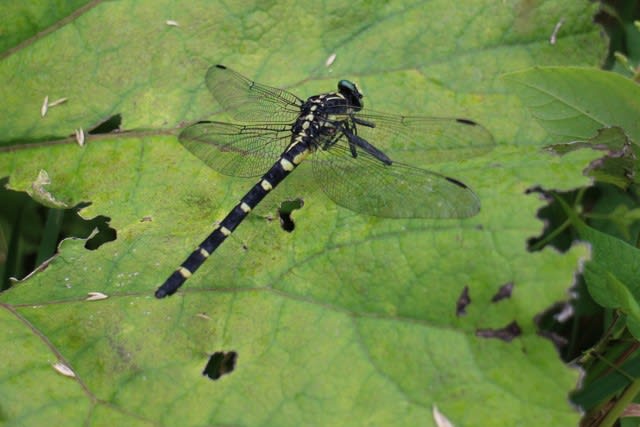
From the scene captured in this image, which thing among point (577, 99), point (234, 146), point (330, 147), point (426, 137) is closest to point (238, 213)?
point (234, 146)

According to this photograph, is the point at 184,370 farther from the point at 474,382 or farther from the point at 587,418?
A: the point at 587,418

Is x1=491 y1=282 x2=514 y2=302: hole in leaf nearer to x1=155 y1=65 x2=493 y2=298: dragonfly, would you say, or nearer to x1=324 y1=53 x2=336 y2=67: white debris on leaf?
x1=155 y1=65 x2=493 y2=298: dragonfly

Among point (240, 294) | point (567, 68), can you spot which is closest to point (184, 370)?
point (240, 294)

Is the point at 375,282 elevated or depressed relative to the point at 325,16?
depressed

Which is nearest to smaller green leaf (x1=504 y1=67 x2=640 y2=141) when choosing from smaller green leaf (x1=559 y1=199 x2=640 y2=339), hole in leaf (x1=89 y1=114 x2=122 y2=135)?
smaller green leaf (x1=559 y1=199 x2=640 y2=339)

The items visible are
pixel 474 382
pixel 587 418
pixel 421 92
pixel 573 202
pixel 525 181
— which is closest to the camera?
pixel 474 382

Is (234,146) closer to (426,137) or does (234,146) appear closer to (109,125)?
(109,125)

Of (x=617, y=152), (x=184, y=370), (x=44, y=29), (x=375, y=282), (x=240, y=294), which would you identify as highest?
(x=617, y=152)
